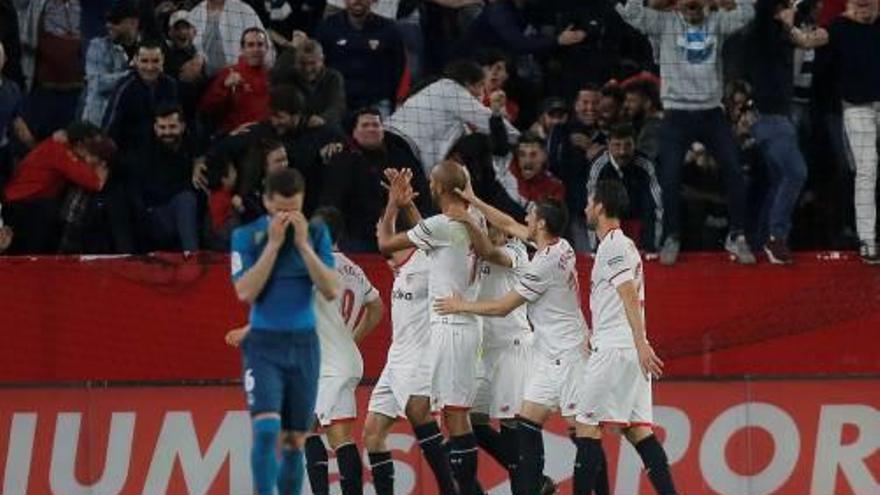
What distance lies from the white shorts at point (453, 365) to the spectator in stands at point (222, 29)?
4278mm

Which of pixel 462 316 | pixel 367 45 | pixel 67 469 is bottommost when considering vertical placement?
pixel 67 469

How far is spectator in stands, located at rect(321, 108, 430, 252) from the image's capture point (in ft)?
61.7

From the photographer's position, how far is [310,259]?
13820 millimetres

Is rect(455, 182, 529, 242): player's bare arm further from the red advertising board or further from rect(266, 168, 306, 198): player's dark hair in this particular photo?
rect(266, 168, 306, 198): player's dark hair

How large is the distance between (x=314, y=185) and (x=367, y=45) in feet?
5.19

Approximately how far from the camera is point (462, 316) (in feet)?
55.7

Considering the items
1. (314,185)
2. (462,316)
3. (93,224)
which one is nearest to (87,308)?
(93,224)

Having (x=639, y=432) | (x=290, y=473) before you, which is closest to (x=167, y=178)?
(x=639, y=432)

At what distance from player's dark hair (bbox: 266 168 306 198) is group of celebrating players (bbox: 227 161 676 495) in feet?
5.69

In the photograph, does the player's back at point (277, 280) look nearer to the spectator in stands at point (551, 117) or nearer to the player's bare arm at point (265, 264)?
the player's bare arm at point (265, 264)

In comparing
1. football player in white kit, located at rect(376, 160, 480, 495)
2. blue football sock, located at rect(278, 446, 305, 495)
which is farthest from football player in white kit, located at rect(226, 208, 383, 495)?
blue football sock, located at rect(278, 446, 305, 495)

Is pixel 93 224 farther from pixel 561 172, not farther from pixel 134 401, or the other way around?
pixel 561 172

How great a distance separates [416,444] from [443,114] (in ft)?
8.53

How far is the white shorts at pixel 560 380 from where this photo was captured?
1669 cm
